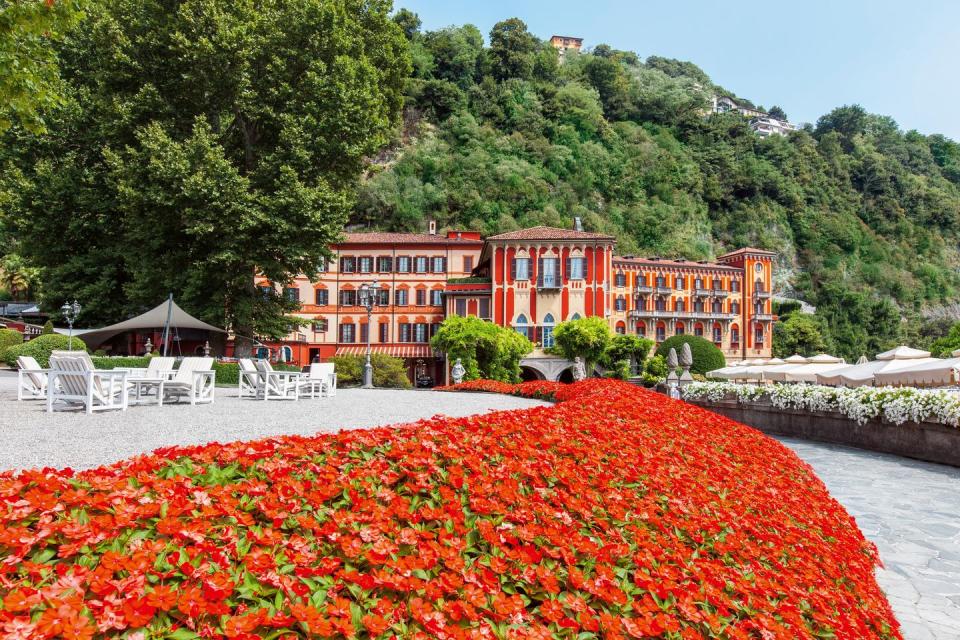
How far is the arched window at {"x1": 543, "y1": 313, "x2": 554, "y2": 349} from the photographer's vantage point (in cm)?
4259

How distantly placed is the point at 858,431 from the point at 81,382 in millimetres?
15860

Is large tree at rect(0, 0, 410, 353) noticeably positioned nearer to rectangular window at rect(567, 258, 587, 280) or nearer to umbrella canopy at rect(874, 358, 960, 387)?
umbrella canopy at rect(874, 358, 960, 387)

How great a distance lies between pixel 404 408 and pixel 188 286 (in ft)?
44.5

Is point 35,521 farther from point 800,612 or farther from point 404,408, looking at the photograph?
point 404,408

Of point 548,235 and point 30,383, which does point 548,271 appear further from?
point 30,383

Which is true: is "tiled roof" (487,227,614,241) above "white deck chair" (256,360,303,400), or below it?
above

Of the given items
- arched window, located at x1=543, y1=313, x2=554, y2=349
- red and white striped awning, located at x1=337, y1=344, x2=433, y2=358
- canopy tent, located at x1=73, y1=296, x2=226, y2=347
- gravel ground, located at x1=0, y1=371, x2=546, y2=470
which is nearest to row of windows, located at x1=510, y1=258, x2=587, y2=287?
arched window, located at x1=543, y1=313, x2=554, y2=349

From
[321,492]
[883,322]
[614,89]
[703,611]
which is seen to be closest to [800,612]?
[703,611]

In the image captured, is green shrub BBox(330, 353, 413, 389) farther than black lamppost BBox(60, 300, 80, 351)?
Yes

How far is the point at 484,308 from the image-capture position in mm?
43469

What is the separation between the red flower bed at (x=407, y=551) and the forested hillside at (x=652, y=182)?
56.4 metres

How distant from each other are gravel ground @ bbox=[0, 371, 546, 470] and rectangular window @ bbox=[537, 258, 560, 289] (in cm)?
3033

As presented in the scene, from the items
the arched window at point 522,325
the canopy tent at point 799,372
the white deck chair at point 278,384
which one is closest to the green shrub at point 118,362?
the white deck chair at point 278,384

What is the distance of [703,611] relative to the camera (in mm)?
2574
